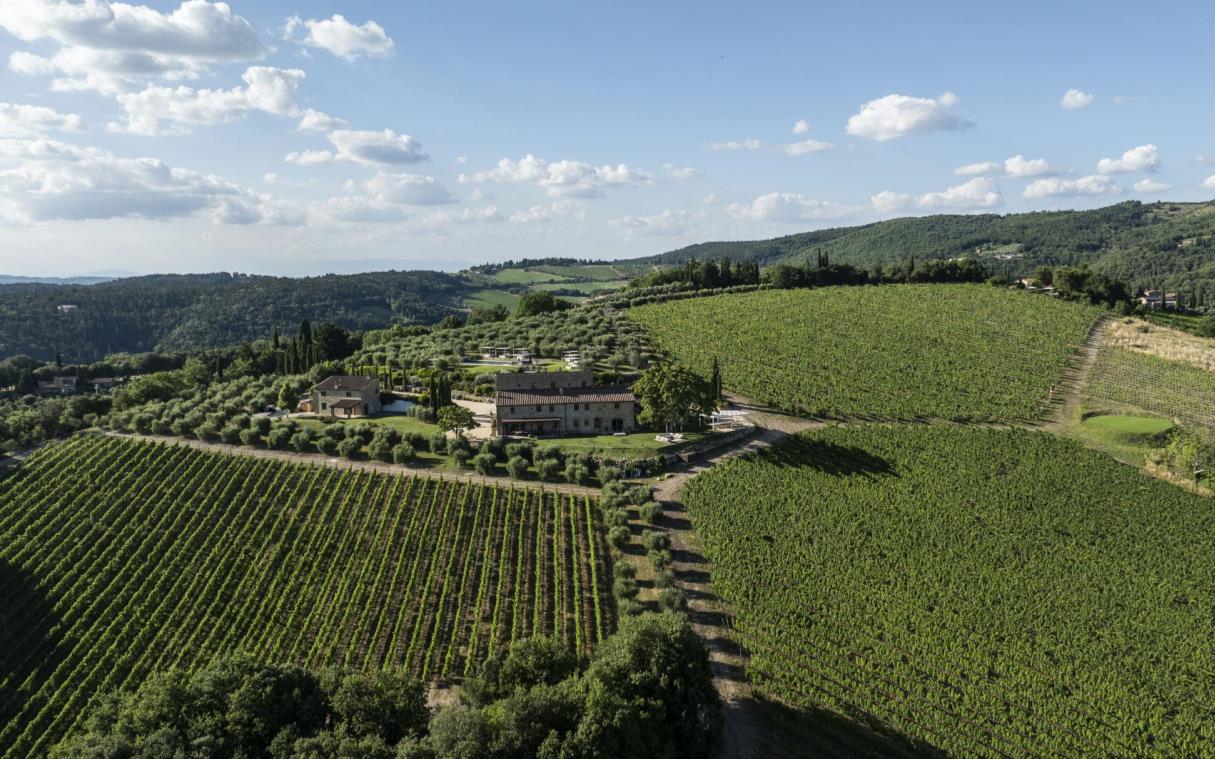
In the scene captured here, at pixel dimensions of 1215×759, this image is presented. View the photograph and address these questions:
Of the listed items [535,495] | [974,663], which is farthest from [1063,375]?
[535,495]

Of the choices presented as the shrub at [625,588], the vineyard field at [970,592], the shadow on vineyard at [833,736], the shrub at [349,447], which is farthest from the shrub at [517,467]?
the shadow on vineyard at [833,736]

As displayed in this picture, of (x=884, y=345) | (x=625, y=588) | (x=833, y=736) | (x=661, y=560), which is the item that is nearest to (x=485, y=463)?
(x=661, y=560)

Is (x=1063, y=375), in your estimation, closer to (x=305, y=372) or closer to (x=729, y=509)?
(x=729, y=509)

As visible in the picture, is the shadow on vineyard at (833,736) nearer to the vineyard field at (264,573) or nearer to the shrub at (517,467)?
the vineyard field at (264,573)

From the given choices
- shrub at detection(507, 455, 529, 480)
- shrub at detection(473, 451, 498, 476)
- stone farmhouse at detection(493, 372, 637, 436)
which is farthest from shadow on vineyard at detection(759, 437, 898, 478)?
shrub at detection(473, 451, 498, 476)

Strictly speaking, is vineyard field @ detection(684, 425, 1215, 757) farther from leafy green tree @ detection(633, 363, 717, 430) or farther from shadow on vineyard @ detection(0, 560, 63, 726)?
shadow on vineyard @ detection(0, 560, 63, 726)

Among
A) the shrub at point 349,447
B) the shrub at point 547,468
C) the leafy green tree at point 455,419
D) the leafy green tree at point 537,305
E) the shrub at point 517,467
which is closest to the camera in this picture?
the shrub at point 517,467
